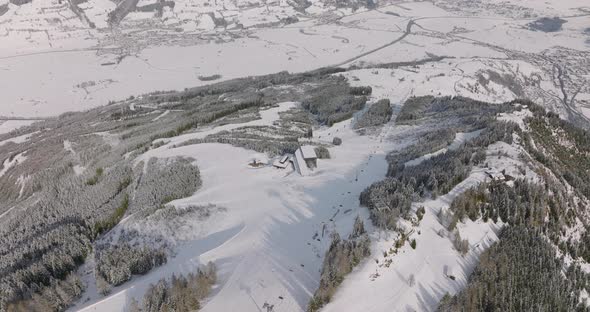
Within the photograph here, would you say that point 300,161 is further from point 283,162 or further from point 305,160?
point 283,162

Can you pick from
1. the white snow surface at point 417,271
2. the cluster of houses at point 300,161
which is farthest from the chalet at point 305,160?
the white snow surface at point 417,271

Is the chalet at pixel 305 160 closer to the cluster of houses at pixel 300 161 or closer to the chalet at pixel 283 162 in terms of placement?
the cluster of houses at pixel 300 161

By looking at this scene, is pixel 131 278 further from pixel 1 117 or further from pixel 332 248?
pixel 1 117

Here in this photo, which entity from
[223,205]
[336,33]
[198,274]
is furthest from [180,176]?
[336,33]

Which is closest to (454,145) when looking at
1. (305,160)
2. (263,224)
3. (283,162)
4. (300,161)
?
(305,160)

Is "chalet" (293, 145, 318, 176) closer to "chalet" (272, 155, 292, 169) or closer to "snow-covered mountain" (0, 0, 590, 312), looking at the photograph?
"snow-covered mountain" (0, 0, 590, 312)

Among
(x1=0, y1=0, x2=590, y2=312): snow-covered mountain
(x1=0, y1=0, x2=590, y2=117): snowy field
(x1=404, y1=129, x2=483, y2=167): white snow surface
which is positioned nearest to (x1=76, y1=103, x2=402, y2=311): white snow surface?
(x1=0, y1=0, x2=590, y2=312): snow-covered mountain

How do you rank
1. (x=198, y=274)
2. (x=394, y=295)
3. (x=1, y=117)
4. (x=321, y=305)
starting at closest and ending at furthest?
(x=321, y=305) → (x=394, y=295) → (x=198, y=274) → (x=1, y=117)

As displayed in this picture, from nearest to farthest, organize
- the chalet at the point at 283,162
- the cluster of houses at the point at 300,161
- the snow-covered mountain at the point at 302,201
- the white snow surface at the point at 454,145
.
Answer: the snow-covered mountain at the point at 302,201, the white snow surface at the point at 454,145, the cluster of houses at the point at 300,161, the chalet at the point at 283,162
